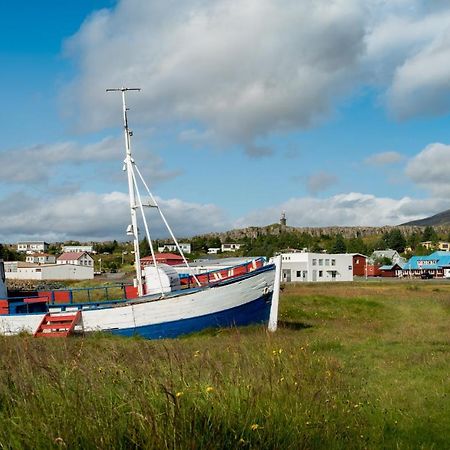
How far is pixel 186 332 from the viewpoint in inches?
886

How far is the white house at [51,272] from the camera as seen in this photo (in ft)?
348

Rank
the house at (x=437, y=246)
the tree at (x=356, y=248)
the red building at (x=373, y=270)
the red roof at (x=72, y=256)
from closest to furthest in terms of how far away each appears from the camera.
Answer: the red building at (x=373, y=270) < the red roof at (x=72, y=256) < the tree at (x=356, y=248) < the house at (x=437, y=246)

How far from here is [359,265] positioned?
417 feet

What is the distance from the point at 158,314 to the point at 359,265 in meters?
109

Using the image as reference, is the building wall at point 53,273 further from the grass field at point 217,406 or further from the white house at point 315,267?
the grass field at point 217,406

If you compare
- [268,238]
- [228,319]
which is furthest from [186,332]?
[268,238]

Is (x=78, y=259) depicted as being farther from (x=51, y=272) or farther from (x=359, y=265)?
(x=359, y=265)

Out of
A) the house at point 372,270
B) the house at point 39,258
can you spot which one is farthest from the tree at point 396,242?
the house at point 39,258

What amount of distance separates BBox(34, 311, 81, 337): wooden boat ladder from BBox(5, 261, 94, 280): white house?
84407 millimetres

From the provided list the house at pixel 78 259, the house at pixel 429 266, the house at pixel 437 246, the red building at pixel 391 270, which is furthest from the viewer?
the house at pixel 437 246

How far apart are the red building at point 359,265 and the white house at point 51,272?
175 ft

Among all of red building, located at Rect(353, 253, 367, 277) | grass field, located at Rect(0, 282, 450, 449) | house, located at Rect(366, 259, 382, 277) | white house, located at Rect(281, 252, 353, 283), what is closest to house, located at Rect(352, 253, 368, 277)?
red building, located at Rect(353, 253, 367, 277)

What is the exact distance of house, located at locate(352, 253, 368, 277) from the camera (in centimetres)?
12521

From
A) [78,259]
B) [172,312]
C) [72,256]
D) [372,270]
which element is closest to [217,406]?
[172,312]
